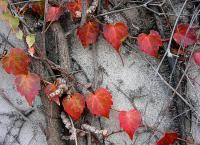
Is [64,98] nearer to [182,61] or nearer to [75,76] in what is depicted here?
[75,76]

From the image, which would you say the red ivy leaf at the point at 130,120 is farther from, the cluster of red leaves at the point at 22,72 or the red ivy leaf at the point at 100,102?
the cluster of red leaves at the point at 22,72

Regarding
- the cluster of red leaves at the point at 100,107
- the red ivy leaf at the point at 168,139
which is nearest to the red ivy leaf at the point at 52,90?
the cluster of red leaves at the point at 100,107

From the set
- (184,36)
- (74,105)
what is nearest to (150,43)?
(184,36)

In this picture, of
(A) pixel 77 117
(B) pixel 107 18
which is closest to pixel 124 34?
(B) pixel 107 18

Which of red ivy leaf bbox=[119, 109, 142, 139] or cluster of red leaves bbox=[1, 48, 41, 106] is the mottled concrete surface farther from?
red ivy leaf bbox=[119, 109, 142, 139]

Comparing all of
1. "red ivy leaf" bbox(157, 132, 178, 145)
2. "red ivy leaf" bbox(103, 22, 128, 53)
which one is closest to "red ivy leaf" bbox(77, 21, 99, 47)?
"red ivy leaf" bbox(103, 22, 128, 53)

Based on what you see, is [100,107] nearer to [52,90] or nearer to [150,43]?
[52,90]
